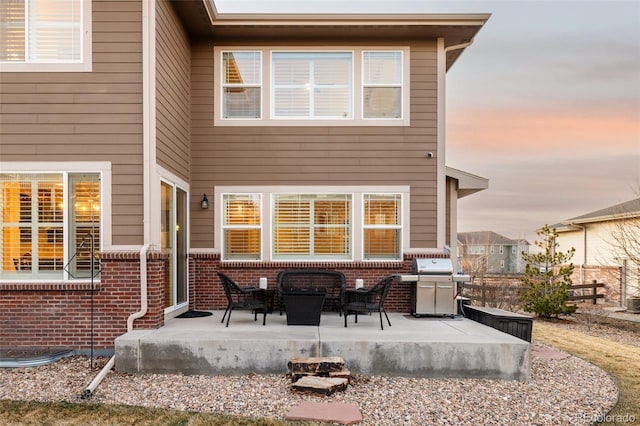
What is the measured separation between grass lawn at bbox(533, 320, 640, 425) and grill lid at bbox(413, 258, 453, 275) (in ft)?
7.63

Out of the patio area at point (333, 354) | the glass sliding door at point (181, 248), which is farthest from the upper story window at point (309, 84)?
the patio area at point (333, 354)

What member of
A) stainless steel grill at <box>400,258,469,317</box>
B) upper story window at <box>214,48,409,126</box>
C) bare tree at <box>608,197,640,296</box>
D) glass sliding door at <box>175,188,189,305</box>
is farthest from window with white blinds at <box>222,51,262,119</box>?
bare tree at <box>608,197,640,296</box>

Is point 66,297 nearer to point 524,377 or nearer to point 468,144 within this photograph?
point 524,377

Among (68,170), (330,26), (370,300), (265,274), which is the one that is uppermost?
(330,26)

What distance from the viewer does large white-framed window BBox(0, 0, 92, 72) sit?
21.5 feet

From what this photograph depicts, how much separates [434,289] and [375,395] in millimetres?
3214

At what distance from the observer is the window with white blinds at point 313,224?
8688mm

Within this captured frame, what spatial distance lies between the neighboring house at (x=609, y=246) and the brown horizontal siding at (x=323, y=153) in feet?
23.7

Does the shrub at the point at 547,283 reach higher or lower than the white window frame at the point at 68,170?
lower

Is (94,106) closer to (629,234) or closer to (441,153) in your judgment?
(441,153)

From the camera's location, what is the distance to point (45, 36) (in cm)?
663

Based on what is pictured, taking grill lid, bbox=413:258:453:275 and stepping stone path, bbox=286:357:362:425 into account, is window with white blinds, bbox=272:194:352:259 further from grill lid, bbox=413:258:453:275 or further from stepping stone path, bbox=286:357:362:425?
stepping stone path, bbox=286:357:362:425

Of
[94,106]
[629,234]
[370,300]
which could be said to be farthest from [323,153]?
[629,234]

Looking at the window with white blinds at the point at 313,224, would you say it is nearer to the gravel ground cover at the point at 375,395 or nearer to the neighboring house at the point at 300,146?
the neighboring house at the point at 300,146
